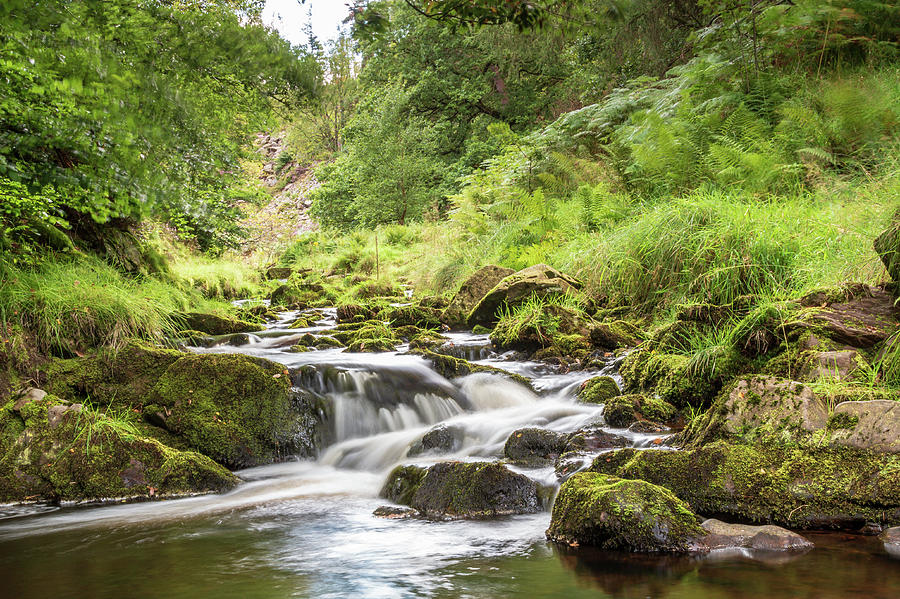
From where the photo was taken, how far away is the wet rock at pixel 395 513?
158 inches

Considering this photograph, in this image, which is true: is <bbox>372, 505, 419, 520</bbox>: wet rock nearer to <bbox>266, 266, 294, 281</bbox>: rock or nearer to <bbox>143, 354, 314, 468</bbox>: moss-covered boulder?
<bbox>143, 354, 314, 468</bbox>: moss-covered boulder

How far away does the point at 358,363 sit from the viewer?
6.93 metres

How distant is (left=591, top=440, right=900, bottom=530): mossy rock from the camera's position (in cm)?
306

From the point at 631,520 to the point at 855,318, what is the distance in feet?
7.43

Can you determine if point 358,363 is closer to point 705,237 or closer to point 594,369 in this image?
point 594,369

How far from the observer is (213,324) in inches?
341

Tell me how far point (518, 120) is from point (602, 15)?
62.6 ft

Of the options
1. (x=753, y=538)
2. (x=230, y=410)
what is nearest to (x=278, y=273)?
(x=230, y=410)

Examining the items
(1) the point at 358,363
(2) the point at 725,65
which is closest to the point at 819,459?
(1) the point at 358,363

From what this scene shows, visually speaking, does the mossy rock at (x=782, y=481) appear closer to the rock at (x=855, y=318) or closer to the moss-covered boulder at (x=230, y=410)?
the rock at (x=855, y=318)

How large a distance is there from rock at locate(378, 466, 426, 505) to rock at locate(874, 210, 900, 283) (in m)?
3.34

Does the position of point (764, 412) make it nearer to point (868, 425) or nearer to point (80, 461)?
point (868, 425)

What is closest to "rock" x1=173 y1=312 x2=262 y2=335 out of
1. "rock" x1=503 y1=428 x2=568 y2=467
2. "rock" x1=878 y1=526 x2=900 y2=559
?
"rock" x1=503 y1=428 x2=568 y2=467

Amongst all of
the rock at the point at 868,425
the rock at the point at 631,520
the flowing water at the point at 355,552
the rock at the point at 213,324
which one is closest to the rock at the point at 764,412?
the rock at the point at 868,425
